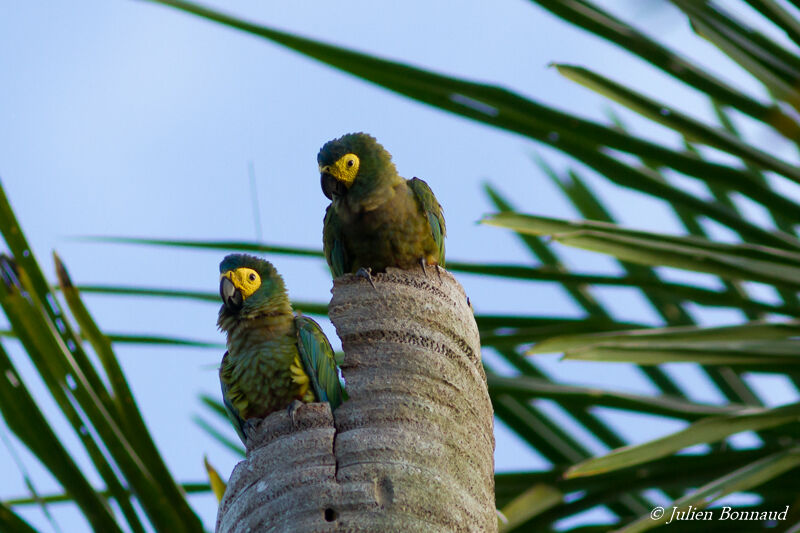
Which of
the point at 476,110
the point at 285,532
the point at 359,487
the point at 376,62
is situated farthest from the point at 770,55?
the point at 285,532

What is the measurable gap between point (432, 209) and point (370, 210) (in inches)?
11.8

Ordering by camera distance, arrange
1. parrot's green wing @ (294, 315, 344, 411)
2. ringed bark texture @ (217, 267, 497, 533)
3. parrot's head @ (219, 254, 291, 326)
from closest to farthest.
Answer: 1. ringed bark texture @ (217, 267, 497, 533)
2. parrot's green wing @ (294, 315, 344, 411)
3. parrot's head @ (219, 254, 291, 326)

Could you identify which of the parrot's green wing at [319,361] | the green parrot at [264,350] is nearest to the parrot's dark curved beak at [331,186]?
the green parrot at [264,350]

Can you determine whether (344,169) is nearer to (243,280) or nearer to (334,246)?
(334,246)

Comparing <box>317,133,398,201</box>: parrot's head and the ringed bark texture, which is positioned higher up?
<box>317,133,398,201</box>: parrot's head

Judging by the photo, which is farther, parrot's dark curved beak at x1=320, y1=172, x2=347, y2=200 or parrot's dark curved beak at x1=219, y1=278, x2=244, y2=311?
parrot's dark curved beak at x1=320, y1=172, x2=347, y2=200

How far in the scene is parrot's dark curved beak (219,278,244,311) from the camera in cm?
377

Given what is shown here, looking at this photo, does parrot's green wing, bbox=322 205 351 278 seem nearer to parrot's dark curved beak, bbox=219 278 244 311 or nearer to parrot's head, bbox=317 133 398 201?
parrot's head, bbox=317 133 398 201

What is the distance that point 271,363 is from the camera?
3463mm

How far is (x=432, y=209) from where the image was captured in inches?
163

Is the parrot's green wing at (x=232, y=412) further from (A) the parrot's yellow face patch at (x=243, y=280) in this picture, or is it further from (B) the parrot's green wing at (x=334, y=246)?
(B) the parrot's green wing at (x=334, y=246)

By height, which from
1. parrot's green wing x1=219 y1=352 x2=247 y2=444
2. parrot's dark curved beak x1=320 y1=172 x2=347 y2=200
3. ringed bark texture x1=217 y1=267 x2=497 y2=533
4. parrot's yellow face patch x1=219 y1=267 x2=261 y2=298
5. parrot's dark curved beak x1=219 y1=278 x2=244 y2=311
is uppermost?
parrot's dark curved beak x1=320 y1=172 x2=347 y2=200

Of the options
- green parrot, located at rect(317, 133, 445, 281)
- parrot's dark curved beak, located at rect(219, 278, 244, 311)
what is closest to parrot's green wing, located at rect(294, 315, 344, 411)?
parrot's dark curved beak, located at rect(219, 278, 244, 311)

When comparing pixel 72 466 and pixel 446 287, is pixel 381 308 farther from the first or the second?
pixel 72 466
